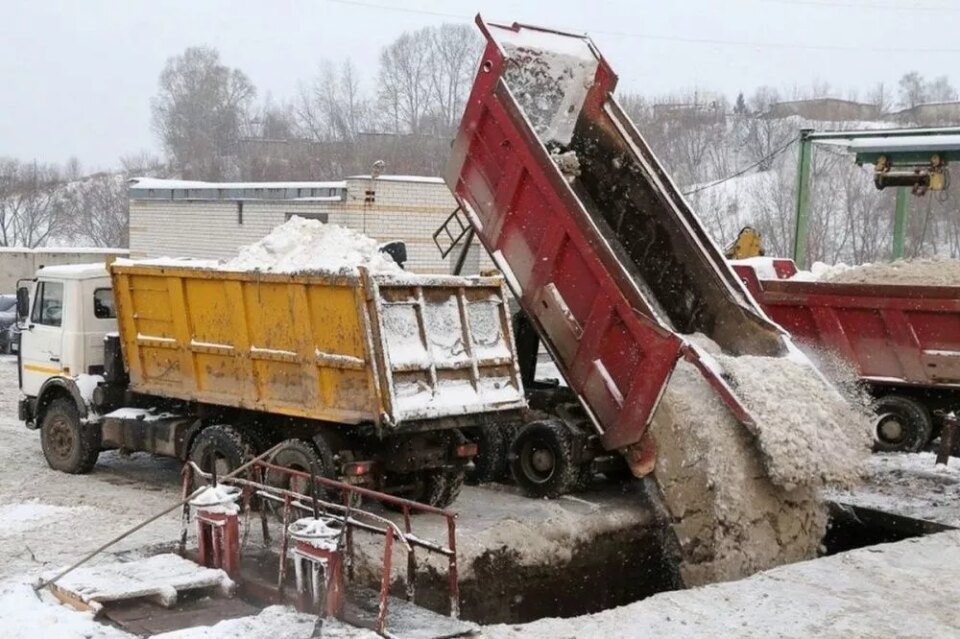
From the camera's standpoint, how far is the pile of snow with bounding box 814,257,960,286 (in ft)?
44.8

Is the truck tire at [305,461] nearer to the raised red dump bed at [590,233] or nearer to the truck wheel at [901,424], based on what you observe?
the raised red dump bed at [590,233]

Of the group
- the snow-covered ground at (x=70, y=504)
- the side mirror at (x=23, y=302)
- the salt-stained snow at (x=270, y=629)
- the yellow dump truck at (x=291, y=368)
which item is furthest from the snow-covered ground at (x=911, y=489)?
the side mirror at (x=23, y=302)

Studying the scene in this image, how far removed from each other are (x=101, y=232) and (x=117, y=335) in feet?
143

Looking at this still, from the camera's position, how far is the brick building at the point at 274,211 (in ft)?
79.2

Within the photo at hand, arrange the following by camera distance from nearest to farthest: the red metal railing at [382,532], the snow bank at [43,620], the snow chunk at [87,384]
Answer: the snow bank at [43,620]
the red metal railing at [382,532]
the snow chunk at [87,384]

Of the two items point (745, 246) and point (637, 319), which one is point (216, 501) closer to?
point (637, 319)

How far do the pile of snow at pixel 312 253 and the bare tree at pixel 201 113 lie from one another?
42694 mm

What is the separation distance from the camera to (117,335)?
11586 millimetres

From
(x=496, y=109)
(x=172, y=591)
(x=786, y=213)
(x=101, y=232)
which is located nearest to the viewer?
(x=172, y=591)

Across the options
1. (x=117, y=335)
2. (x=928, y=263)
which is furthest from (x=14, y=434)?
(x=928, y=263)

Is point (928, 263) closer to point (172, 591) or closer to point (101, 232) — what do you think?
point (172, 591)

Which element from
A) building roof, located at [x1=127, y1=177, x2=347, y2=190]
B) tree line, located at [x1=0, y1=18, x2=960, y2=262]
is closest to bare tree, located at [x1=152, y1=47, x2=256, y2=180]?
tree line, located at [x1=0, y1=18, x2=960, y2=262]

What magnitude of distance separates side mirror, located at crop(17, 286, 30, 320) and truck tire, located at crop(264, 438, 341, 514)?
4.27 metres

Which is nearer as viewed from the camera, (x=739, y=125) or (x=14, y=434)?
(x=14, y=434)
